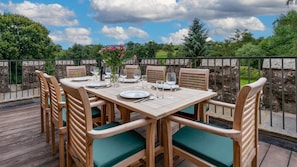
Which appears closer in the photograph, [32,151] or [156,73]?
[32,151]

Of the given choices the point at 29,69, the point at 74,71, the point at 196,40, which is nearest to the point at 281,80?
the point at 74,71

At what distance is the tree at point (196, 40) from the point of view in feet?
34.3

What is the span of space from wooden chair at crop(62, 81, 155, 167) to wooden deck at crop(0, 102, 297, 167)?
630 millimetres

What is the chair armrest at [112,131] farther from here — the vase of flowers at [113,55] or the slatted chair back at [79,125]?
the vase of flowers at [113,55]

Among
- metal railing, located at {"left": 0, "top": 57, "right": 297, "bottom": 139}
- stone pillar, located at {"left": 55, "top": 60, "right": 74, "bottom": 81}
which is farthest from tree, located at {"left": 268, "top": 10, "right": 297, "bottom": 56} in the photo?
stone pillar, located at {"left": 55, "top": 60, "right": 74, "bottom": 81}

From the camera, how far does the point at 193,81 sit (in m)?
2.35

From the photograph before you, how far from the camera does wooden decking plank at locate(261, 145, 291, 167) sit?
1.81 metres

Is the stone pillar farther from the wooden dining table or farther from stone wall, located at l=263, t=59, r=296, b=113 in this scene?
stone wall, located at l=263, t=59, r=296, b=113

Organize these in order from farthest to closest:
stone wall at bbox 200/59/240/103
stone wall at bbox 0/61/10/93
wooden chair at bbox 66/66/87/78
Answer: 1. stone wall at bbox 0/61/10/93
2. stone wall at bbox 200/59/240/103
3. wooden chair at bbox 66/66/87/78

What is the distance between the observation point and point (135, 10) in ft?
21.5

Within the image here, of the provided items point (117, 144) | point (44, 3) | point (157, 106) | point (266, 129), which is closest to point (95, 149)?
point (117, 144)

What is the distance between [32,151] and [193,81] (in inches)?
81.6

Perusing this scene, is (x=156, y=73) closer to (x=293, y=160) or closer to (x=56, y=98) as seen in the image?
(x=56, y=98)

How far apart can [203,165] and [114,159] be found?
58 centimetres
